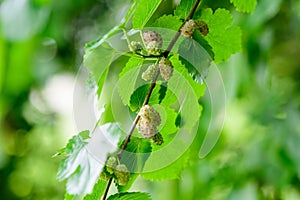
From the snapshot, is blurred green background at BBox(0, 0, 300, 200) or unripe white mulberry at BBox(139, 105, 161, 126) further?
blurred green background at BBox(0, 0, 300, 200)

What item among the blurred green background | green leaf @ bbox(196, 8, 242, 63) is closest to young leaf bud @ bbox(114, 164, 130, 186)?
green leaf @ bbox(196, 8, 242, 63)

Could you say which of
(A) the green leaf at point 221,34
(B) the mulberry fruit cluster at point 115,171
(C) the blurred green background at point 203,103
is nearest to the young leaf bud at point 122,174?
(B) the mulberry fruit cluster at point 115,171

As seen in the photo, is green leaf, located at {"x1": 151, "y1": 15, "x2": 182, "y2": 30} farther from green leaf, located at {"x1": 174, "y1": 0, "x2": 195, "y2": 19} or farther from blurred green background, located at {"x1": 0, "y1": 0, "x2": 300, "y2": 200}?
blurred green background, located at {"x1": 0, "y1": 0, "x2": 300, "y2": 200}

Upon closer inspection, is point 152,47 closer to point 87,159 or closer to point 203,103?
point 87,159

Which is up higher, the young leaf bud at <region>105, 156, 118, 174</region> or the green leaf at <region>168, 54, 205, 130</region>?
the green leaf at <region>168, 54, 205, 130</region>

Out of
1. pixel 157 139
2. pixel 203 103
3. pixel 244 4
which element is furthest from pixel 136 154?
pixel 203 103

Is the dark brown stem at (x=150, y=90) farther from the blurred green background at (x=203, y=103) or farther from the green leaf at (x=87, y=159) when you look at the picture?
the blurred green background at (x=203, y=103)

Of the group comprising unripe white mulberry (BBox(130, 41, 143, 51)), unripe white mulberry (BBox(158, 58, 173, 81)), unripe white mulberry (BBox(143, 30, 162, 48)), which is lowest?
unripe white mulberry (BBox(158, 58, 173, 81))
